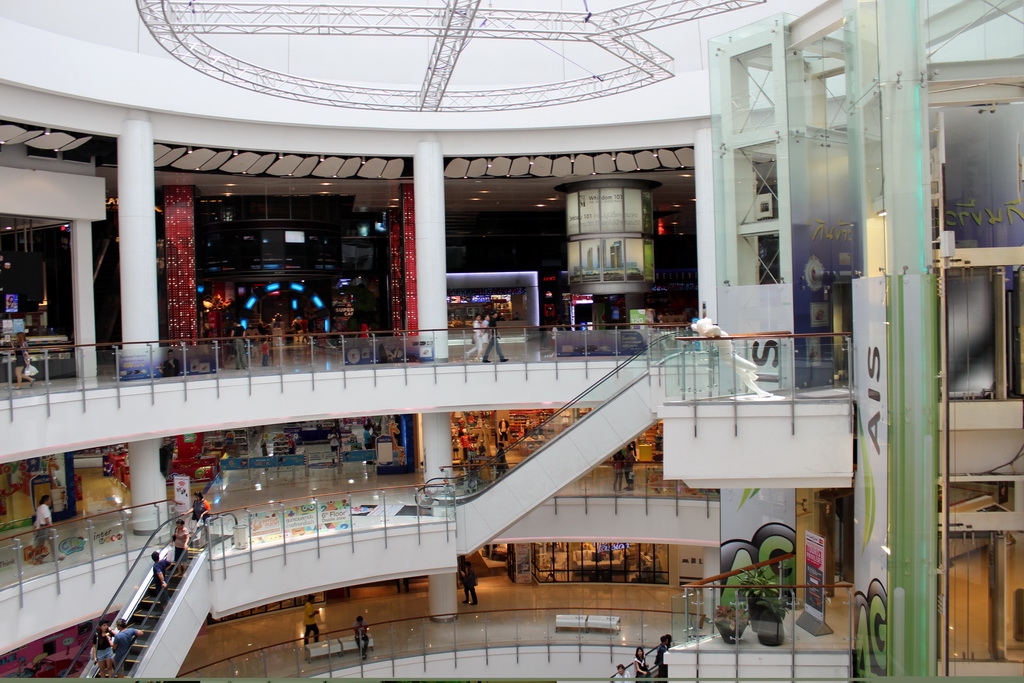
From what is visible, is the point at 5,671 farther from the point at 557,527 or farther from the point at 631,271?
the point at 631,271

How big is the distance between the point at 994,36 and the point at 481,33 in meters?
8.22

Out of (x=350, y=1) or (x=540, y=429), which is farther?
(x=350, y=1)

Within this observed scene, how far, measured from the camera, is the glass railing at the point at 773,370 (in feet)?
35.2

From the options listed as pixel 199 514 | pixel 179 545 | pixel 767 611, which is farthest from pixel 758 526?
pixel 179 545

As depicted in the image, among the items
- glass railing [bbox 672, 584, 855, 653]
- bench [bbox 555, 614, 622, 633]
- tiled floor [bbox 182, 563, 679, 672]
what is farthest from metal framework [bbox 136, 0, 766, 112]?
tiled floor [bbox 182, 563, 679, 672]

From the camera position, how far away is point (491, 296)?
109ft

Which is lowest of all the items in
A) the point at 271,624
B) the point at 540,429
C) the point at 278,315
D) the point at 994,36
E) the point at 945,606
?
the point at 271,624

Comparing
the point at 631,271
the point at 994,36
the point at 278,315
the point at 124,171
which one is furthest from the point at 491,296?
the point at 994,36

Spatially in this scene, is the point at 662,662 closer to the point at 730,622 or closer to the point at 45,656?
the point at 730,622

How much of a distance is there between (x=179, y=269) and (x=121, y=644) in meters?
14.2

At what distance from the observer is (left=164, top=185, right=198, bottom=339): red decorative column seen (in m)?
23.1

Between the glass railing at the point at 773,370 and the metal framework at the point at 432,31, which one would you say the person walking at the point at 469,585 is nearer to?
the metal framework at the point at 432,31

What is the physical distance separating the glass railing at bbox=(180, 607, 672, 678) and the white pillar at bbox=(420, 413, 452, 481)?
328 centimetres

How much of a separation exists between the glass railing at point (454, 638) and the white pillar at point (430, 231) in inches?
259
